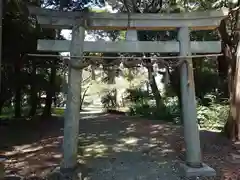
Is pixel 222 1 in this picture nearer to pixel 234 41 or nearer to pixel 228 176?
pixel 234 41

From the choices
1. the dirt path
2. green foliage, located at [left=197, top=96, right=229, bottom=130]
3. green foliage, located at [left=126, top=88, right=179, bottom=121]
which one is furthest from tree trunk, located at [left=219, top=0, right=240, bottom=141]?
green foliage, located at [left=126, top=88, right=179, bottom=121]

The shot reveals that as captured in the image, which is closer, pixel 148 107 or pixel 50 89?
pixel 50 89

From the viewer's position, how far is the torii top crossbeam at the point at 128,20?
5.30 metres

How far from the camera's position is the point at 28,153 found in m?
6.99

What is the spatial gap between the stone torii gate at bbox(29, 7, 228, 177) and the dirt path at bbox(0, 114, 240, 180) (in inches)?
23.4

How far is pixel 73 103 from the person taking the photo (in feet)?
17.4

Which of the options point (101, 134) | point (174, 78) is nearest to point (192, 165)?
point (101, 134)

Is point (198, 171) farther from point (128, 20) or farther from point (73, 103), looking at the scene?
point (128, 20)

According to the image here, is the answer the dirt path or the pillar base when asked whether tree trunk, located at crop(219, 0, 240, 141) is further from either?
the pillar base

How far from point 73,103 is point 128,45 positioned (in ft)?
4.58

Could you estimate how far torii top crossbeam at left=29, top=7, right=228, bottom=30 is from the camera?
530 cm

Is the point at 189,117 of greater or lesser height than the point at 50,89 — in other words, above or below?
below

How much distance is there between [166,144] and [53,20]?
3833mm

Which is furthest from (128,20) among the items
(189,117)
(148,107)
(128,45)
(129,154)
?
(148,107)
